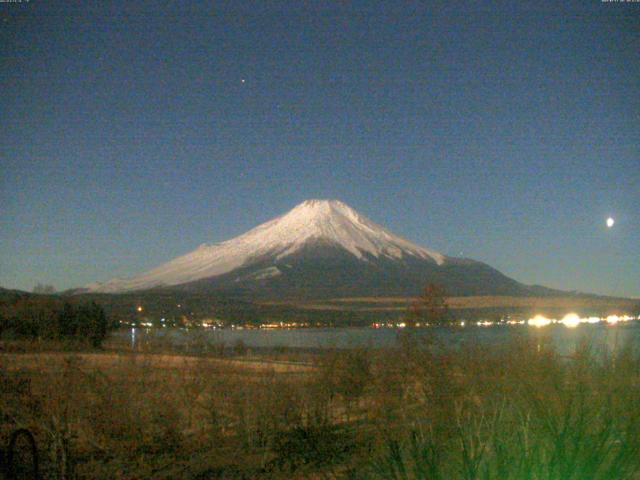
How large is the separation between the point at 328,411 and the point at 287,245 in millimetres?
121998

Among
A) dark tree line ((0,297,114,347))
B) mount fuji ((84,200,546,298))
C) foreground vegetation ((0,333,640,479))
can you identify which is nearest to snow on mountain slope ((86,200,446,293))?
mount fuji ((84,200,546,298))

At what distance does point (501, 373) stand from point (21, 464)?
6.41m

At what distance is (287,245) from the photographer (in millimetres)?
134250

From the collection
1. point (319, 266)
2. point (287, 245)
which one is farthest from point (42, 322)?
point (287, 245)

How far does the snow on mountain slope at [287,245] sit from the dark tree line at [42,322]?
89.1m

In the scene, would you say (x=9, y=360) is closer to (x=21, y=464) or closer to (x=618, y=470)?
(x=21, y=464)

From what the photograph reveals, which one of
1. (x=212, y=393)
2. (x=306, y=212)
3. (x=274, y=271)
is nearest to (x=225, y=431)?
(x=212, y=393)

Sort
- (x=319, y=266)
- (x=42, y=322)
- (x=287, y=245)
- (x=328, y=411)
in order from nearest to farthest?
(x=328, y=411), (x=42, y=322), (x=319, y=266), (x=287, y=245)

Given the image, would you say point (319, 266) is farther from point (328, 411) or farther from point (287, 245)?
point (328, 411)

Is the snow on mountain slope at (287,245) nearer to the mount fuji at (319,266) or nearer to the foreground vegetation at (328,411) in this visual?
the mount fuji at (319,266)

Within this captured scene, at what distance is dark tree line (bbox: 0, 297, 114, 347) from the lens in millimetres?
18823

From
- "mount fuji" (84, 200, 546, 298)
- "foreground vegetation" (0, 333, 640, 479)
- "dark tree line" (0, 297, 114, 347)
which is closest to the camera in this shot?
"foreground vegetation" (0, 333, 640, 479)

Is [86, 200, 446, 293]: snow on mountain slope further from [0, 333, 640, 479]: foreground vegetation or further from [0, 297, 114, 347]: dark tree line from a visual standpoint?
[0, 333, 640, 479]: foreground vegetation

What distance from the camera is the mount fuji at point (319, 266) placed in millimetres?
98688
